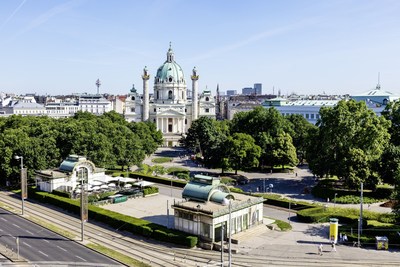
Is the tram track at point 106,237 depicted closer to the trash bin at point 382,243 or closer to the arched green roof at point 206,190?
the arched green roof at point 206,190

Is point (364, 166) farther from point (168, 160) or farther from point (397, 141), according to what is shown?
point (168, 160)

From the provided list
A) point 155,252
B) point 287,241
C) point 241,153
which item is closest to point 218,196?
point 287,241

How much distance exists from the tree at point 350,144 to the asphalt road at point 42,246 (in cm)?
4351

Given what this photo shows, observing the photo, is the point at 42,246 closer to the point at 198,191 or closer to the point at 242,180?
the point at 198,191

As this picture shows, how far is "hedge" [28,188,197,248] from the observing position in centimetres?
4688

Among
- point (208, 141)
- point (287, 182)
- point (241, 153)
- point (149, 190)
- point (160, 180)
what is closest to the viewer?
point (149, 190)

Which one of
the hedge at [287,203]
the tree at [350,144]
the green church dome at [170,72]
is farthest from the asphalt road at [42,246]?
the green church dome at [170,72]

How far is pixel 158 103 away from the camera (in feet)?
602

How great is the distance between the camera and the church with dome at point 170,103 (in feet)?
571

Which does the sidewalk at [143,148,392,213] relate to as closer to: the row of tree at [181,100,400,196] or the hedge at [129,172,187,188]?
the row of tree at [181,100,400,196]

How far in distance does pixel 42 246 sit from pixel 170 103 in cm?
13778

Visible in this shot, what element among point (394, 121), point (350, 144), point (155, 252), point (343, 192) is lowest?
point (155, 252)

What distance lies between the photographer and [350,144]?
72.1 m

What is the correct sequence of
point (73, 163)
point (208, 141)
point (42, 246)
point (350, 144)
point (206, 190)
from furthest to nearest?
point (208, 141) → point (350, 144) → point (73, 163) → point (206, 190) → point (42, 246)
